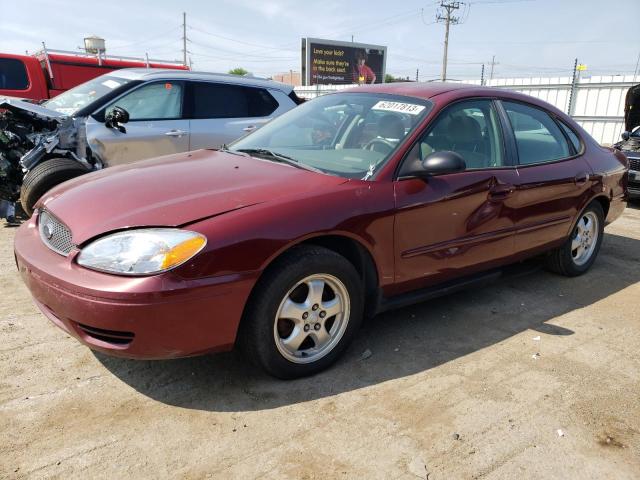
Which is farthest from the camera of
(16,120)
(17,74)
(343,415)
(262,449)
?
(17,74)

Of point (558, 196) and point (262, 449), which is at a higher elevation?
point (558, 196)

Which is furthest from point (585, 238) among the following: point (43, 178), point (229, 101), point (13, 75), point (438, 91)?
point (13, 75)

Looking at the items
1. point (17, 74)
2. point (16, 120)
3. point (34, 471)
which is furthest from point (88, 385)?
point (17, 74)

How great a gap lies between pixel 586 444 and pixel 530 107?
8.74 ft

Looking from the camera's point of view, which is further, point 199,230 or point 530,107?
point 530,107

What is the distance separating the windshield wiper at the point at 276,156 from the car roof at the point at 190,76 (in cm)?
319

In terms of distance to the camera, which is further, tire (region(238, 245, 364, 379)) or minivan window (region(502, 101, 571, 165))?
minivan window (region(502, 101, 571, 165))

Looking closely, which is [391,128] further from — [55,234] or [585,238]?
[585,238]

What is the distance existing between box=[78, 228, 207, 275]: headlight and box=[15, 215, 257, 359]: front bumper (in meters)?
0.04

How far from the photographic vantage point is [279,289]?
2.49 metres

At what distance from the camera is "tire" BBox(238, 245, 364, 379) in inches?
98.3

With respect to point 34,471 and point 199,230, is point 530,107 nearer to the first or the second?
point 199,230

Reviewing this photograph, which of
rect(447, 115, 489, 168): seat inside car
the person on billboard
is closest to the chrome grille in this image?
rect(447, 115, 489, 168): seat inside car

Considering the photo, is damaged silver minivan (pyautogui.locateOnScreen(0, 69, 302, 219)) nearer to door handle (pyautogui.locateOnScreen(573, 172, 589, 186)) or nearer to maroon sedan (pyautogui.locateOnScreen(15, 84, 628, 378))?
maroon sedan (pyautogui.locateOnScreen(15, 84, 628, 378))
